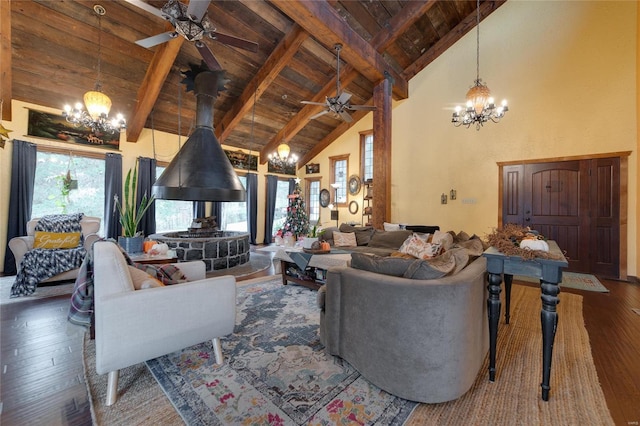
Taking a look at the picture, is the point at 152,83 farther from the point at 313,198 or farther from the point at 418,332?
the point at 313,198

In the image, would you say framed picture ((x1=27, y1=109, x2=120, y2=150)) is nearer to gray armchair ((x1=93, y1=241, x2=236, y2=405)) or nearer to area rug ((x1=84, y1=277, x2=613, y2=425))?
area rug ((x1=84, y1=277, x2=613, y2=425))

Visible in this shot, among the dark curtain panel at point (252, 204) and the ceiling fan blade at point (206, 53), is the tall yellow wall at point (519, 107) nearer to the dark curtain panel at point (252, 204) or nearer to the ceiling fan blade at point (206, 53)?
the dark curtain panel at point (252, 204)

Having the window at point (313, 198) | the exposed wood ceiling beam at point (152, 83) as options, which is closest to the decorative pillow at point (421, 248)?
the exposed wood ceiling beam at point (152, 83)

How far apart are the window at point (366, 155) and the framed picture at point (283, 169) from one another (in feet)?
8.00

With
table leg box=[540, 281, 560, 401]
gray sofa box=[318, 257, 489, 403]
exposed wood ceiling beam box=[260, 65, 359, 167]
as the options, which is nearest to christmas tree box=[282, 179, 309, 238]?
exposed wood ceiling beam box=[260, 65, 359, 167]

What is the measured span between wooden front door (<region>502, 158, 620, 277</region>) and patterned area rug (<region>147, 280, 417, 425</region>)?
544cm

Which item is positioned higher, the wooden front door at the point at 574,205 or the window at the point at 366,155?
the window at the point at 366,155

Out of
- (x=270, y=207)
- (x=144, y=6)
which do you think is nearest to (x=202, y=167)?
(x=144, y=6)

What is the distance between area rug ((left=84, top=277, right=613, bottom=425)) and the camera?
4.91 feet

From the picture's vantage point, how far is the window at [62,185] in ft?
16.0

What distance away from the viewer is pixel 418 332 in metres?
1.54

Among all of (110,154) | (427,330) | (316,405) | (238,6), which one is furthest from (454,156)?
(110,154)

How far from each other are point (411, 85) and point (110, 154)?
293 inches

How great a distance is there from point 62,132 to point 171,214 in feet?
8.60
